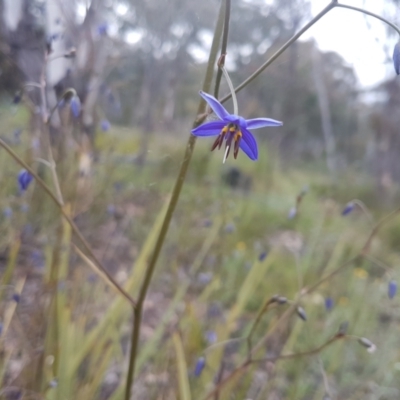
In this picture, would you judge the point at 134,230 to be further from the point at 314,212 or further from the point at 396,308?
the point at 314,212

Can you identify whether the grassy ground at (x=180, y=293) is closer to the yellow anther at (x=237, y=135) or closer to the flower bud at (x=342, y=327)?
the flower bud at (x=342, y=327)

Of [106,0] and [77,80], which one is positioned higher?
[106,0]

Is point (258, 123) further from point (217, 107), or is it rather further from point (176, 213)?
point (176, 213)

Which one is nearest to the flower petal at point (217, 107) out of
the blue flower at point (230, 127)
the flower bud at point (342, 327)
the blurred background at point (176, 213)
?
the blue flower at point (230, 127)

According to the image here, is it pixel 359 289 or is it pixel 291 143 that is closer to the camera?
pixel 359 289

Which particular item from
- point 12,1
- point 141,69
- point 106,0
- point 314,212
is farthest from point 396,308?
point 12,1

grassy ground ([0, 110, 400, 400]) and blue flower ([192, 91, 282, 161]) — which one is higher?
blue flower ([192, 91, 282, 161])

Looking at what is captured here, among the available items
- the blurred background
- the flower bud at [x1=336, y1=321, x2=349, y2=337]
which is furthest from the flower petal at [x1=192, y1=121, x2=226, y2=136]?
the flower bud at [x1=336, y1=321, x2=349, y2=337]

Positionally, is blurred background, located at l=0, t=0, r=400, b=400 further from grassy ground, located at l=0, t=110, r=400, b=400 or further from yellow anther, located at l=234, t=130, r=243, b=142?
yellow anther, located at l=234, t=130, r=243, b=142
